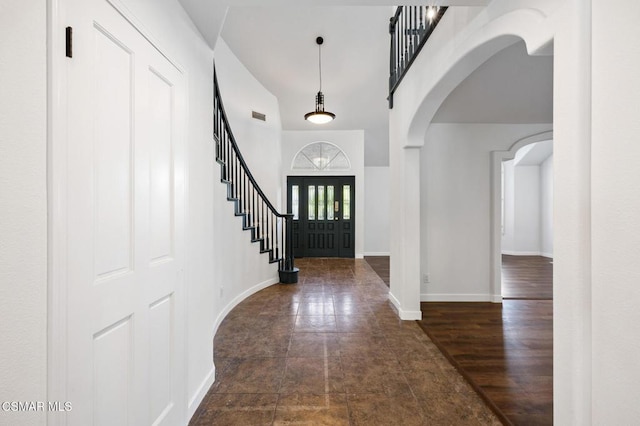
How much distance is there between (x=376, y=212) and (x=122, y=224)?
8.05 m

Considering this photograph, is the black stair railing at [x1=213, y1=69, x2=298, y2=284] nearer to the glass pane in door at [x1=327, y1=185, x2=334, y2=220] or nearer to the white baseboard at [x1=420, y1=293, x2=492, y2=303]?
the glass pane in door at [x1=327, y1=185, x2=334, y2=220]

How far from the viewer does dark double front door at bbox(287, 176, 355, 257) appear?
25.8 ft

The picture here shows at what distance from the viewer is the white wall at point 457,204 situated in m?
4.23

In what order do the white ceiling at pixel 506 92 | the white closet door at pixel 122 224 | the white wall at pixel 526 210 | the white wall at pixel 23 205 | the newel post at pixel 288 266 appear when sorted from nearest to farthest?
the white wall at pixel 23 205 < the white closet door at pixel 122 224 < the white ceiling at pixel 506 92 < the newel post at pixel 288 266 < the white wall at pixel 526 210

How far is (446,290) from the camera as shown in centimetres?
424

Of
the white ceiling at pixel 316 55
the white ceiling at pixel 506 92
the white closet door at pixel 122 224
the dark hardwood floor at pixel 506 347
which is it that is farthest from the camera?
the white ceiling at pixel 316 55

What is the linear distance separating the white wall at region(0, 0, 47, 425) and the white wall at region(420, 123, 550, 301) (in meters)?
4.10

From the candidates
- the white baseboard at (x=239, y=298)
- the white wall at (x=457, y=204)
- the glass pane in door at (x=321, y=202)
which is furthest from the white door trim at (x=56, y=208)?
the glass pane in door at (x=321, y=202)

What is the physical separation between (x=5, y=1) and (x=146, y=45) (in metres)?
0.65

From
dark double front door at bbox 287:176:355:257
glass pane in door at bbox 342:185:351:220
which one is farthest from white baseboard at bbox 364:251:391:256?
glass pane in door at bbox 342:185:351:220

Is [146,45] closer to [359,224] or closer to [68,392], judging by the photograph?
[68,392]

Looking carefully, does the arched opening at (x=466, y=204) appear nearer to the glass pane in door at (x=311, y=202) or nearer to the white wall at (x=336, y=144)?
the white wall at (x=336, y=144)

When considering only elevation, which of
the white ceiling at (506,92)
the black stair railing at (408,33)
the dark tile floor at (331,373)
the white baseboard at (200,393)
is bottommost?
the dark tile floor at (331,373)

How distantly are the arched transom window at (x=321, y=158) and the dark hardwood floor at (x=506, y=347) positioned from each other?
15.3 feet
